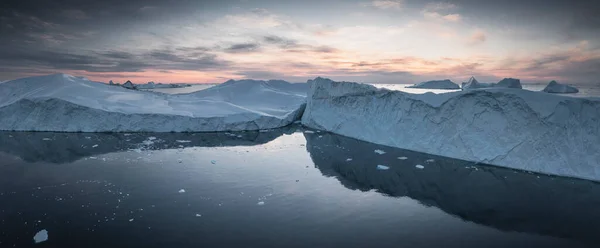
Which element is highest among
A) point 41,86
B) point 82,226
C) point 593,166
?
point 41,86

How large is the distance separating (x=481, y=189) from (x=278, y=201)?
457 centimetres

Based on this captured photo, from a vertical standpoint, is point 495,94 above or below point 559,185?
above

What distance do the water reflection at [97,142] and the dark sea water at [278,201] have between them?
16cm

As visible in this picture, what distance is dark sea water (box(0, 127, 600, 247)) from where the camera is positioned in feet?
16.4

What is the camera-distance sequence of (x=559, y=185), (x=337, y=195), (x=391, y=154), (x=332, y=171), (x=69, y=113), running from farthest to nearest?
(x=69, y=113)
(x=391, y=154)
(x=332, y=171)
(x=559, y=185)
(x=337, y=195)

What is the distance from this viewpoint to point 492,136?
9906 mm

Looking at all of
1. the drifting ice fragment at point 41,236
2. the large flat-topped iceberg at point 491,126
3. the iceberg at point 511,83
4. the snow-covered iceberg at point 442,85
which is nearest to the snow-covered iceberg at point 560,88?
the iceberg at point 511,83

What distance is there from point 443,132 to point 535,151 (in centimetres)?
268

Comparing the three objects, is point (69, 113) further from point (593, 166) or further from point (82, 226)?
point (593, 166)

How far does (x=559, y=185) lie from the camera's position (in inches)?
304

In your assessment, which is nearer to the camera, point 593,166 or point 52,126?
point 593,166

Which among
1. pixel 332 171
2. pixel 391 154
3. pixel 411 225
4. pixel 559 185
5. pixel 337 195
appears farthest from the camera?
pixel 391 154

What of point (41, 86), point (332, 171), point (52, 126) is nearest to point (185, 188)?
point (332, 171)

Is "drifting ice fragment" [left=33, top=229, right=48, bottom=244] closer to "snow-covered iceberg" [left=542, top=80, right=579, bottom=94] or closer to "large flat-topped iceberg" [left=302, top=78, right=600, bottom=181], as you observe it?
"large flat-topped iceberg" [left=302, top=78, right=600, bottom=181]
